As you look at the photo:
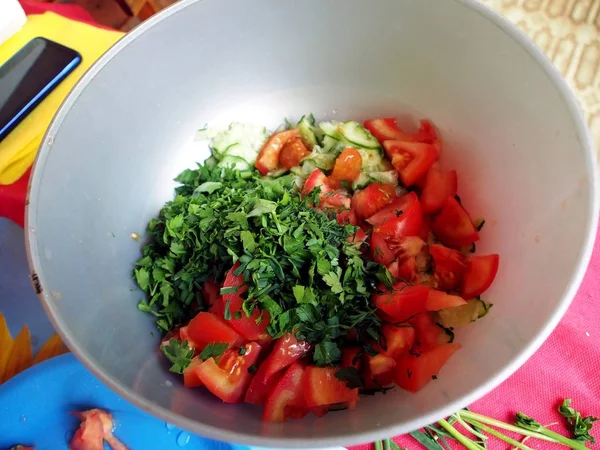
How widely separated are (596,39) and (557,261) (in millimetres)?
1293

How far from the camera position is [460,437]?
40.6 inches

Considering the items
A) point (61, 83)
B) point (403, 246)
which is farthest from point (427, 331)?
point (61, 83)

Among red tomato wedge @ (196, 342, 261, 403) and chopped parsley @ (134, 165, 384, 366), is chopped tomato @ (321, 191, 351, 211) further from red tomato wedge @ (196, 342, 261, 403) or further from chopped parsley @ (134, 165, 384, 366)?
red tomato wedge @ (196, 342, 261, 403)

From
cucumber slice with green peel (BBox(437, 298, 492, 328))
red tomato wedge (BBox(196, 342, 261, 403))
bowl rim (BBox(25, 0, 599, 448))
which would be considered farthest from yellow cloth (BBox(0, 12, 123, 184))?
cucumber slice with green peel (BBox(437, 298, 492, 328))

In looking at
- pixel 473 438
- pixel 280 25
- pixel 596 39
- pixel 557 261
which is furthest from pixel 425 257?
pixel 596 39

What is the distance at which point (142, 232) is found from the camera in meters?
1.06

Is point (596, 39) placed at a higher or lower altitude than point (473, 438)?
higher

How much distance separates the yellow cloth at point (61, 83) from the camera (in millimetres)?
1127

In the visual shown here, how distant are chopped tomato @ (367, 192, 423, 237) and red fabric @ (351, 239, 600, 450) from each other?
17.4 inches

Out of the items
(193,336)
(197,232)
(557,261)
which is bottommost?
(193,336)

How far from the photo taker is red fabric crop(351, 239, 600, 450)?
1.06 m

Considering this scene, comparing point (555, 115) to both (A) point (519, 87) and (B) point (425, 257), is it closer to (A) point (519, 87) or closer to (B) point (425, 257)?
(A) point (519, 87)

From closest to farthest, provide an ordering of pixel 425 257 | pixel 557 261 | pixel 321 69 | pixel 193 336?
1. pixel 557 261
2. pixel 193 336
3. pixel 425 257
4. pixel 321 69

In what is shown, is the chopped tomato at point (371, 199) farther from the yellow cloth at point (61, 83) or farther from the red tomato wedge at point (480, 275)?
the yellow cloth at point (61, 83)
